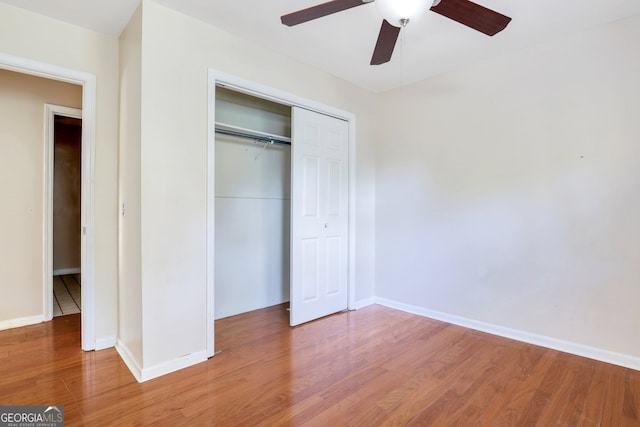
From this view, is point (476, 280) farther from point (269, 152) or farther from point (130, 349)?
point (130, 349)

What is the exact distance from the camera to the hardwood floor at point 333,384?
71.0 inches

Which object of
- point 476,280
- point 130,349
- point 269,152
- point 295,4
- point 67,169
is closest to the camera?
point 295,4

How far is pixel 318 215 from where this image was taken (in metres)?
3.34

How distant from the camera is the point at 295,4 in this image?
7.25ft

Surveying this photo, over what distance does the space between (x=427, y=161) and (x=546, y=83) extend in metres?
1.19

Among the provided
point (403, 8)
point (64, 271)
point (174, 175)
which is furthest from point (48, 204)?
point (403, 8)

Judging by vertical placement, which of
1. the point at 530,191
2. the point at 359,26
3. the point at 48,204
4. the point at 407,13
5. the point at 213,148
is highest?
the point at 359,26

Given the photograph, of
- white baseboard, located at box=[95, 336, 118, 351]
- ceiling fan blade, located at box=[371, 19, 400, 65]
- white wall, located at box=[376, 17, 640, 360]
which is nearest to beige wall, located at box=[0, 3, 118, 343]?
white baseboard, located at box=[95, 336, 118, 351]

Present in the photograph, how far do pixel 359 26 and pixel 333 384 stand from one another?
2.58m

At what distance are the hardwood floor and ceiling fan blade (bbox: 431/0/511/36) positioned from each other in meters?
2.18

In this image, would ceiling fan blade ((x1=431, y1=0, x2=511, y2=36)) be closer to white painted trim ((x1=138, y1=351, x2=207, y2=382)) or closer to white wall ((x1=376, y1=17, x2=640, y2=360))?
white wall ((x1=376, y1=17, x2=640, y2=360))

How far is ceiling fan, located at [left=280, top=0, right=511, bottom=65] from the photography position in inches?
58.1

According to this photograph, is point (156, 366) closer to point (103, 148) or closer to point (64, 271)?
point (103, 148)

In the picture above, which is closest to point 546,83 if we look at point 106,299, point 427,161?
point 427,161
